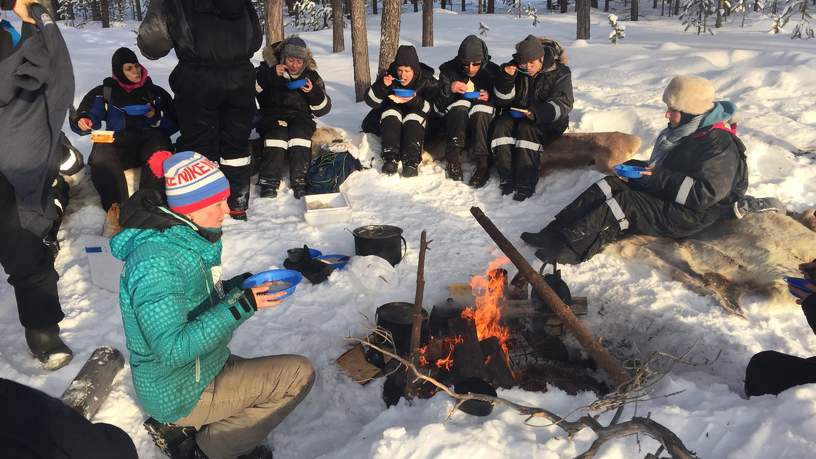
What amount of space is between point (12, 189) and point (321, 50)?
1457 centimetres

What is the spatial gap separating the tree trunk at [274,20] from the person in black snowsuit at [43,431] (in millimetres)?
9885

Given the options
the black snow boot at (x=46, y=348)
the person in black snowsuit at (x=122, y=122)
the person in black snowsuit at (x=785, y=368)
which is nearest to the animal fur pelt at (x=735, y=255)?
the person in black snowsuit at (x=785, y=368)

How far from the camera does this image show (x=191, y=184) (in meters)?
2.68

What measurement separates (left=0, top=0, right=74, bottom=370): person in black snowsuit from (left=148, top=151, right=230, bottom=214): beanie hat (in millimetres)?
1701

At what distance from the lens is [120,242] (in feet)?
8.76

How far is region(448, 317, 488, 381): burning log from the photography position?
11.7 ft

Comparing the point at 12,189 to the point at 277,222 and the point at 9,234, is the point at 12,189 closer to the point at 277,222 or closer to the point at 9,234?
the point at 9,234

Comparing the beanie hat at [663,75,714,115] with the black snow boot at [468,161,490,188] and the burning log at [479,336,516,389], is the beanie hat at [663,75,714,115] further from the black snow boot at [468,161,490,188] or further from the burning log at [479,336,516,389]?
the burning log at [479,336,516,389]

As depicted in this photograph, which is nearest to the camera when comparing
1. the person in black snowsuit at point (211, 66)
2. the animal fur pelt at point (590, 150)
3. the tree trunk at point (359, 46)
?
the person in black snowsuit at point (211, 66)

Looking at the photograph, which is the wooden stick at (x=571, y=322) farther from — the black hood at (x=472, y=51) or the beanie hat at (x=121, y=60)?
the beanie hat at (x=121, y=60)

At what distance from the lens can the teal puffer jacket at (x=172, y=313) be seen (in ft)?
8.29

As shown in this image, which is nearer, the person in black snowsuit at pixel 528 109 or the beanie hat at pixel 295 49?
the beanie hat at pixel 295 49

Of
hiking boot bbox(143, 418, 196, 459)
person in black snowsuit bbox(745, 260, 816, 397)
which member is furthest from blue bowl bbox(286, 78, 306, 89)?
person in black snowsuit bbox(745, 260, 816, 397)

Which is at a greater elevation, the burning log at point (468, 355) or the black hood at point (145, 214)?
the black hood at point (145, 214)
